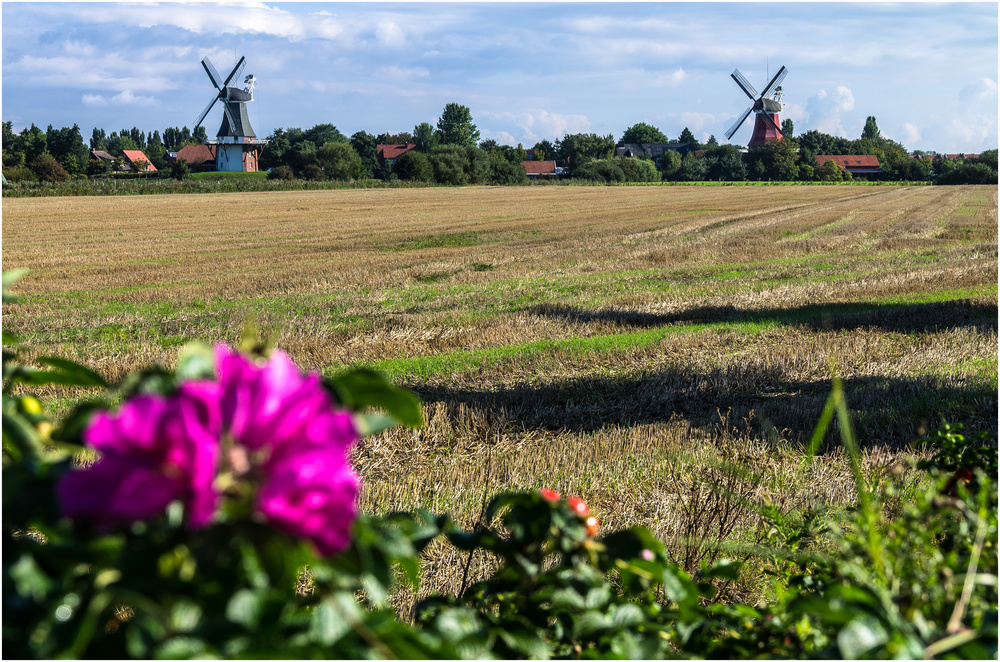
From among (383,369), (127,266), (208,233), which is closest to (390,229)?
(208,233)

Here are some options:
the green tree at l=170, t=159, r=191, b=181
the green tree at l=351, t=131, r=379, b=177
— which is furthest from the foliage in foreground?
the green tree at l=351, t=131, r=379, b=177

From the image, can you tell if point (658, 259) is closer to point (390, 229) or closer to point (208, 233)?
point (390, 229)

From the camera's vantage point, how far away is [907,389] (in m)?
7.11

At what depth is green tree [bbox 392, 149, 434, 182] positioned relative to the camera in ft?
239

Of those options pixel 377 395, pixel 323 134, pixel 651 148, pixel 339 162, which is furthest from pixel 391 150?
pixel 377 395

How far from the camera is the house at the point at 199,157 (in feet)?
338

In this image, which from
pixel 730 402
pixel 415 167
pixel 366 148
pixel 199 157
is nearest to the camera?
pixel 730 402

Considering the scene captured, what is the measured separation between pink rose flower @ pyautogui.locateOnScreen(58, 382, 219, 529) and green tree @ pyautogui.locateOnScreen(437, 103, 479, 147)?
124735mm

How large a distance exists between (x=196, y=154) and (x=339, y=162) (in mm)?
40691

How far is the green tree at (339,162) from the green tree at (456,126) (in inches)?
1781

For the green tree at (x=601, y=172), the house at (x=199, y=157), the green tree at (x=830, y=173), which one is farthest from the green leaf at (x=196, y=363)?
the house at (x=199, y=157)

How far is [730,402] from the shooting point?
7.05 metres

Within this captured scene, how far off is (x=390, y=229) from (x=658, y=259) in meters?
12.8

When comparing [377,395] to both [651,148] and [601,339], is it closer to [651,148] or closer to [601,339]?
[601,339]
